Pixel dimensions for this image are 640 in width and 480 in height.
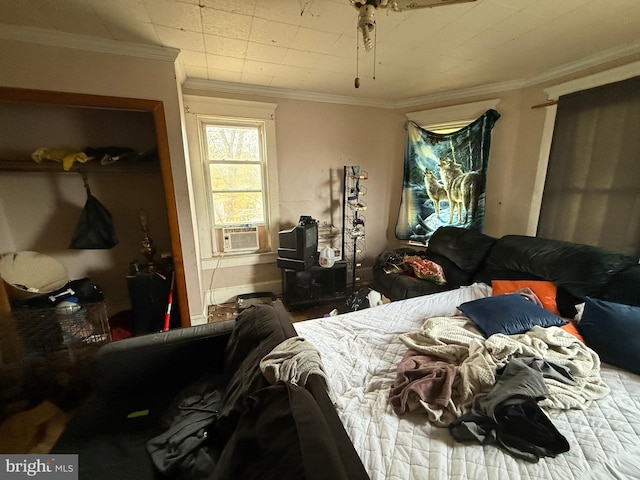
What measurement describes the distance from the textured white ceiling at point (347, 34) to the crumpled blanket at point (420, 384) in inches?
76.0

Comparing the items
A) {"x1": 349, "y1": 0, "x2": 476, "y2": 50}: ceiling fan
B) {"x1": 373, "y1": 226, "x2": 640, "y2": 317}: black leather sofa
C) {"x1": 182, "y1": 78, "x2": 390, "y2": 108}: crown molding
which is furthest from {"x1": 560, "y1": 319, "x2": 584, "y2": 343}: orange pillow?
{"x1": 182, "y1": 78, "x2": 390, "y2": 108}: crown molding

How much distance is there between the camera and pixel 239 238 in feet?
9.82

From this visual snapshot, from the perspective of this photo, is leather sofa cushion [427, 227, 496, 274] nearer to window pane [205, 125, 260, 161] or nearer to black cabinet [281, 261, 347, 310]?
black cabinet [281, 261, 347, 310]

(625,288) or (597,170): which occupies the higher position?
(597,170)

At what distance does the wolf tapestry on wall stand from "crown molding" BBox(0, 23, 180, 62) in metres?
2.71

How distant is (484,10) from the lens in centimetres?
150

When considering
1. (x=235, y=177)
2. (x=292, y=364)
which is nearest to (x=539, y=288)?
(x=292, y=364)

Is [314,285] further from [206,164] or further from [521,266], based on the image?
[521,266]

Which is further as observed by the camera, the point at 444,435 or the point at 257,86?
the point at 257,86

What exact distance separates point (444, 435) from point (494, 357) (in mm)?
453

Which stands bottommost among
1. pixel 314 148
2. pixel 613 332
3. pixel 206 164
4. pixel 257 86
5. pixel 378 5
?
pixel 613 332

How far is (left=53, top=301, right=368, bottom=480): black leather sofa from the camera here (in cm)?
64

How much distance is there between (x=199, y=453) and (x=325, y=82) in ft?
9.76

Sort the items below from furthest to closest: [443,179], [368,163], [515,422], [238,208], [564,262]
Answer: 1. [368,163]
2. [443,179]
3. [238,208]
4. [564,262]
5. [515,422]
